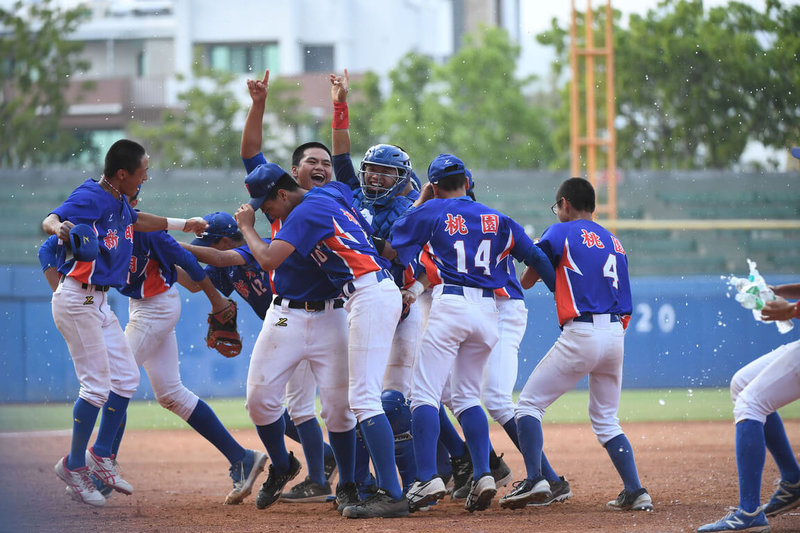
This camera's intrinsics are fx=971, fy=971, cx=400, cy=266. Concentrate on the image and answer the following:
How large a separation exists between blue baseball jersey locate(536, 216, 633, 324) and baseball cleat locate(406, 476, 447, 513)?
1.00m

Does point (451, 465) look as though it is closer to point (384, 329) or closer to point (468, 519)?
point (468, 519)

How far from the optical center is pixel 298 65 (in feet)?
59.7

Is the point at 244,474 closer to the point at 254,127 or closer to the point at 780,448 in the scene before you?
the point at 254,127

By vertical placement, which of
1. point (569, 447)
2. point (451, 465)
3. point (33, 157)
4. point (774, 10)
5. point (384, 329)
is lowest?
point (569, 447)

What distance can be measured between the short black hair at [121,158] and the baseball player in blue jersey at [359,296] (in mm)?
883

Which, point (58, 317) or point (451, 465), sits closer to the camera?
point (58, 317)

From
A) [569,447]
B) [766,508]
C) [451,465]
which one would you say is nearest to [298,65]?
[569,447]

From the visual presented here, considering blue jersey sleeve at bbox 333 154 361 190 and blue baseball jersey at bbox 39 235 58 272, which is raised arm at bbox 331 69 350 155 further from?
blue baseball jersey at bbox 39 235 58 272

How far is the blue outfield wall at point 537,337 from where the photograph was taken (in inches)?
438

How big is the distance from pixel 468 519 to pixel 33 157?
30.2ft

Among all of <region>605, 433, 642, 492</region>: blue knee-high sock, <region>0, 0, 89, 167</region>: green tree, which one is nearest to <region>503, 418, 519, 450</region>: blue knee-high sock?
<region>605, 433, 642, 492</region>: blue knee-high sock

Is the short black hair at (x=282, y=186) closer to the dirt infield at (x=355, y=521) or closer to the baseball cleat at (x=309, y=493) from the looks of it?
the dirt infield at (x=355, y=521)

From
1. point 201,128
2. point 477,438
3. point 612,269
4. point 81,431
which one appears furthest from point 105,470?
point 201,128

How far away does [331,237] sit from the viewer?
4398mm
